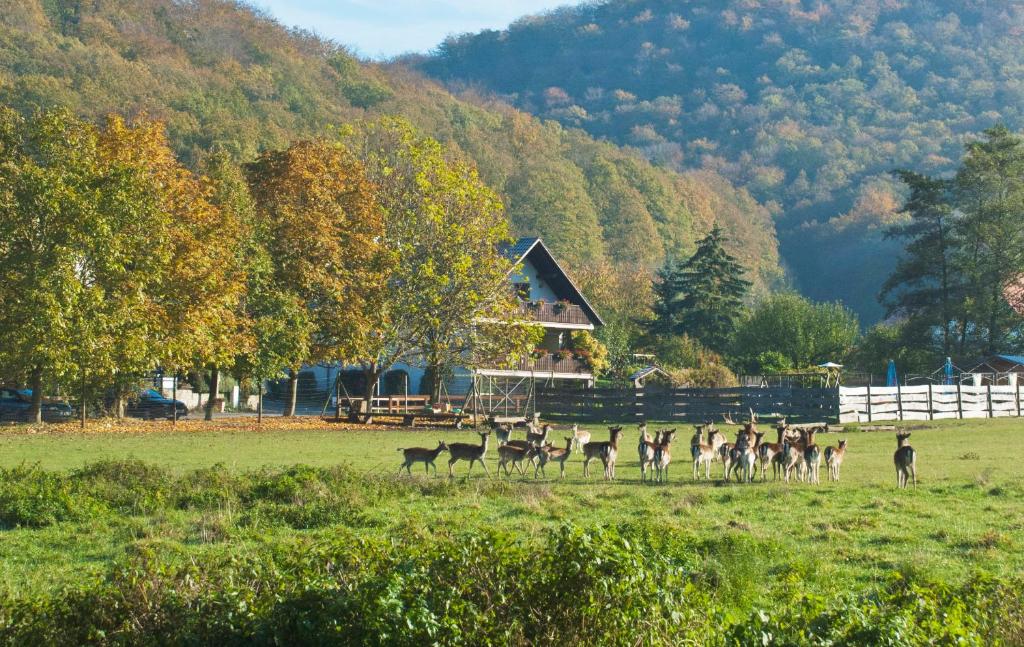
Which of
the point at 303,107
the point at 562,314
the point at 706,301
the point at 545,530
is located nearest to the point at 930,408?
the point at 562,314

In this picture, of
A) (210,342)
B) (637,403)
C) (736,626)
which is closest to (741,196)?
(637,403)

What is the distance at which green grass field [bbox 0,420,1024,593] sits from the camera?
1202cm

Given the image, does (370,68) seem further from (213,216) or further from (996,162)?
(213,216)

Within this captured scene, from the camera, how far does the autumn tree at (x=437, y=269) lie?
44656mm

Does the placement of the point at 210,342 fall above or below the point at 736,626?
above

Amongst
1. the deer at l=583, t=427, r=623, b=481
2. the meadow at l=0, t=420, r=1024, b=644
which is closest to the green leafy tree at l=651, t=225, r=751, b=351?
the meadow at l=0, t=420, r=1024, b=644

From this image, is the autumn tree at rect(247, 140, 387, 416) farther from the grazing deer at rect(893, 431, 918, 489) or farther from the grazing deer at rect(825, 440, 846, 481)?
the grazing deer at rect(893, 431, 918, 489)

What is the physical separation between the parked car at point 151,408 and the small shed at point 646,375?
76.8 ft

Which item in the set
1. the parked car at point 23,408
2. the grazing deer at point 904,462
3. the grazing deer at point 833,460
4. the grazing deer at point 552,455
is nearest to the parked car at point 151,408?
the parked car at point 23,408

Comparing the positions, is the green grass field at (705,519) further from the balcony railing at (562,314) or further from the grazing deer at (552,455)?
the balcony railing at (562,314)

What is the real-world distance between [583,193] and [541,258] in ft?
189

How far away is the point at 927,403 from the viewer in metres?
45.3

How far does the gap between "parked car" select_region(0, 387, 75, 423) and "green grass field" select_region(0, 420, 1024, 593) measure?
55.7 ft

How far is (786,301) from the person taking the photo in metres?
72.4
